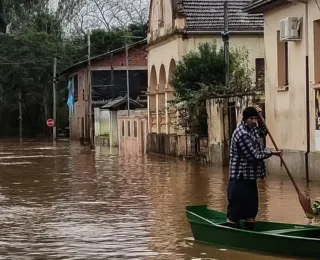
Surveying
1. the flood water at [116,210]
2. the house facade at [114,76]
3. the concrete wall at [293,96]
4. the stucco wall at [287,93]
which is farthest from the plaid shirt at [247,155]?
the house facade at [114,76]

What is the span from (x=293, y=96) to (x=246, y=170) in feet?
40.1

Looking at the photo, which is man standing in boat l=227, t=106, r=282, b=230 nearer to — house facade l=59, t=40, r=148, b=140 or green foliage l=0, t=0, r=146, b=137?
house facade l=59, t=40, r=148, b=140

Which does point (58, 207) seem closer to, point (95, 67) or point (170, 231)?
point (170, 231)

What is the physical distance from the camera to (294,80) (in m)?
22.1

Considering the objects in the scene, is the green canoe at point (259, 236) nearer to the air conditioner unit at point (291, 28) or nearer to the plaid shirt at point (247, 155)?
the plaid shirt at point (247, 155)

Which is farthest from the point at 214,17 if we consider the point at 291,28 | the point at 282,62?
the point at 291,28

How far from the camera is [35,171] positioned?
27.3m

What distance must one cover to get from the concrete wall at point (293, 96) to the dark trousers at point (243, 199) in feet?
33.5

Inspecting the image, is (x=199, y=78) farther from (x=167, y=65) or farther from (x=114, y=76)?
(x=114, y=76)

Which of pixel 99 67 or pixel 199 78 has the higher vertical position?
pixel 99 67

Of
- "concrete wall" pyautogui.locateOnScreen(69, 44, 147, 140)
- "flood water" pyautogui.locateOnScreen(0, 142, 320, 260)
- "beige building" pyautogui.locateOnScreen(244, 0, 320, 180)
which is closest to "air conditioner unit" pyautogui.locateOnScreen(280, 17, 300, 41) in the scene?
"beige building" pyautogui.locateOnScreen(244, 0, 320, 180)

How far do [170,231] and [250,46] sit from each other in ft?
85.1

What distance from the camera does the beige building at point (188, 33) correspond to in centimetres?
3612

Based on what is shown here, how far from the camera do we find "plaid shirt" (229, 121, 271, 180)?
33.6ft
